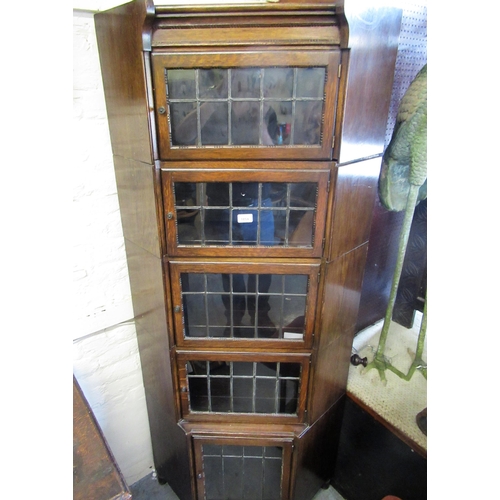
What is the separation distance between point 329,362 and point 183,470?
738mm

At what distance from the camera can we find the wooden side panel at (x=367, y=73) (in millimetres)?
812

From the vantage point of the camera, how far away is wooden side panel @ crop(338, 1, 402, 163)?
812 millimetres

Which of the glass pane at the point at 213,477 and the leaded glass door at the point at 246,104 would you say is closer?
the leaded glass door at the point at 246,104

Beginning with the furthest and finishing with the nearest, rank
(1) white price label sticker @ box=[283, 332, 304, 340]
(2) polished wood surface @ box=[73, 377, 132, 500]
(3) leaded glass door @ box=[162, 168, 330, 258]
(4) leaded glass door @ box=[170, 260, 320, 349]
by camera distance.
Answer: (1) white price label sticker @ box=[283, 332, 304, 340] < (4) leaded glass door @ box=[170, 260, 320, 349] < (3) leaded glass door @ box=[162, 168, 330, 258] < (2) polished wood surface @ box=[73, 377, 132, 500]

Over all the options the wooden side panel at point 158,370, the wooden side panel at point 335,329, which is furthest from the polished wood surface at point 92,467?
the wooden side panel at point 335,329

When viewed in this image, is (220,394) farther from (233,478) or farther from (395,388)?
(395,388)

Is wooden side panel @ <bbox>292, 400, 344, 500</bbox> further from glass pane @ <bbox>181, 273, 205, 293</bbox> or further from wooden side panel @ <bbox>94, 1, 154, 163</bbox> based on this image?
wooden side panel @ <bbox>94, 1, 154, 163</bbox>

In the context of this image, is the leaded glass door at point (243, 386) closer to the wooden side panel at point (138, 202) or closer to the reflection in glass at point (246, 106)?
the wooden side panel at point (138, 202)

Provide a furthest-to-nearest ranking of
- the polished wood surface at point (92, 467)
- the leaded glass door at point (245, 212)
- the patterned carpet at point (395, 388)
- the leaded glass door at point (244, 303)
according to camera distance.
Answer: the patterned carpet at point (395, 388)
the leaded glass door at point (244, 303)
the leaded glass door at point (245, 212)
the polished wood surface at point (92, 467)

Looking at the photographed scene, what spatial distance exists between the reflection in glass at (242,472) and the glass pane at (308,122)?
1.09 m

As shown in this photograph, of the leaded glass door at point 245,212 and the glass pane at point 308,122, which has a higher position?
the glass pane at point 308,122

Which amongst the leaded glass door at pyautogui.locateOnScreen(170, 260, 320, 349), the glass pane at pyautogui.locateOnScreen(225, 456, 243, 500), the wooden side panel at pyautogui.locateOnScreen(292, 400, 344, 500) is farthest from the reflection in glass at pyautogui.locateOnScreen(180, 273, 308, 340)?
the glass pane at pyautogui.locateOnScreen(225, 456, 243, 500)

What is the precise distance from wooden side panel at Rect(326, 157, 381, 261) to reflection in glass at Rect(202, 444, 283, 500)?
0.81 metres

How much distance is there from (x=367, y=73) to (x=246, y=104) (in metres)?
0.31
